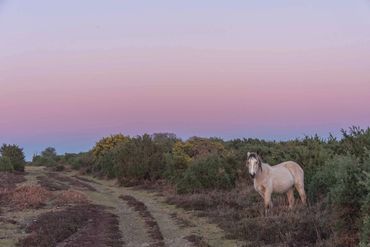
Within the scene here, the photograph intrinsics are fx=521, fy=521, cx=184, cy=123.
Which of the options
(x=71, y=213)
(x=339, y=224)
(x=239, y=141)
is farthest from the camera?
(x=239, y=141)

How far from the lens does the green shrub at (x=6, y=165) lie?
45.2 m

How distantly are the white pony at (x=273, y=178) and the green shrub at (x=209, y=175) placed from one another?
826cm

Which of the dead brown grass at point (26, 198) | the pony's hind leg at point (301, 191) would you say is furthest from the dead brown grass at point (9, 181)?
the pony's hind leg at point (301, 191)

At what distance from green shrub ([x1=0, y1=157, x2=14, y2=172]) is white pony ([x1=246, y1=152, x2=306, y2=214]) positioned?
3329 centimetres

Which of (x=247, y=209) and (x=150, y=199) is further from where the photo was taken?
(x=150, y=199)

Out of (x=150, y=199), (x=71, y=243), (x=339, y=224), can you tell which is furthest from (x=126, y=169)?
(x=339, y=224)

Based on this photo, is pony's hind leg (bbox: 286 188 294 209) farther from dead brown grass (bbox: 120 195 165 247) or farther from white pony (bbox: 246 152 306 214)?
dead brown grass (bbox: 120 195 165 247)

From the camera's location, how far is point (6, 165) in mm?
45469

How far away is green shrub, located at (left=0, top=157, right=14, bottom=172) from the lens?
45.2 metres

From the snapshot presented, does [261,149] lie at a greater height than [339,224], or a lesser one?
greater

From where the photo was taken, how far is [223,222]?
53.2 feet

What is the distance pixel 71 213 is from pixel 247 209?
638cm

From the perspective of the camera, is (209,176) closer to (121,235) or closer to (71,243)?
(121,235)

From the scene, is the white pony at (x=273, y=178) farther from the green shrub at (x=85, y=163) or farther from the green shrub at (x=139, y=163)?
the green shrub at (x=85, y=163)
